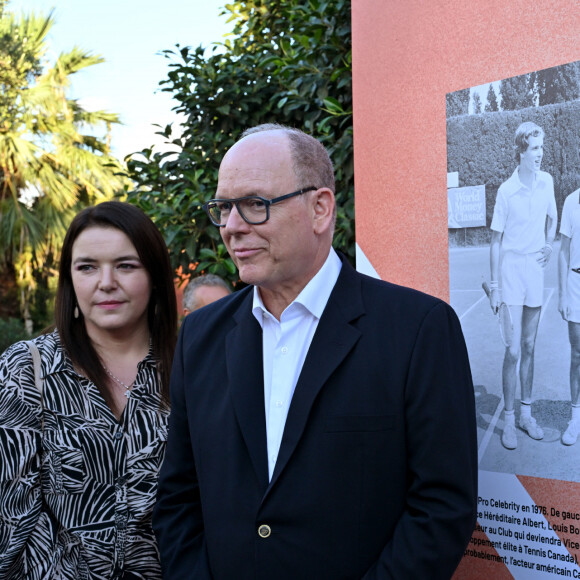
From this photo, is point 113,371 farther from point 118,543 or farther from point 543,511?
point 543,511

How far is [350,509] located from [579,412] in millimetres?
787

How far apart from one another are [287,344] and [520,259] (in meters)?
0.83

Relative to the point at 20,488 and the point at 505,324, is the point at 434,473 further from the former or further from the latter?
the point at 20,488

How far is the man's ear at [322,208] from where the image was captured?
2148 millimetres

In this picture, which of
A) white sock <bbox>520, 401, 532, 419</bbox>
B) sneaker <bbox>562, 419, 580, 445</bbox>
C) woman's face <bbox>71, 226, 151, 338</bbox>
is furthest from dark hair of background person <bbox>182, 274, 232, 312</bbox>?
sneaker <bbox>562, 419, 580, 445</bbox>

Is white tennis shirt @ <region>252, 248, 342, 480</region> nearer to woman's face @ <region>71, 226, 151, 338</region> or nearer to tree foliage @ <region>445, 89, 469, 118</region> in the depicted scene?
woman's face @ <region>71, 226, 151, 338</region>

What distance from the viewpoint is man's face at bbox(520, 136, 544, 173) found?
2.36 meters

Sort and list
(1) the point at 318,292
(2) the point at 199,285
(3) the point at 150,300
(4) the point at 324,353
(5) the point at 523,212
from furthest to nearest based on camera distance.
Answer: (2) the point at 199,285
(3) the point at 150,300
(5) the point at 523,212
(1) the point at 318,292
(4) the point at 324,353

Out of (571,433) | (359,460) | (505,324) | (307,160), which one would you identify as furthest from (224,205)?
(571,433)

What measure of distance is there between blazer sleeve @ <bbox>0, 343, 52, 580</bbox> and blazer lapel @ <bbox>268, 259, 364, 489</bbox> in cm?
88

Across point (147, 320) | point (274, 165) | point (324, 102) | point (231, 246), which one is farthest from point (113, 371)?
point (324, 102)

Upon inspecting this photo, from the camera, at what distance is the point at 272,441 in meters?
2.06

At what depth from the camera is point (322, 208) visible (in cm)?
217

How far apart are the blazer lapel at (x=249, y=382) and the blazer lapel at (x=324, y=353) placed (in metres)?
0.08
